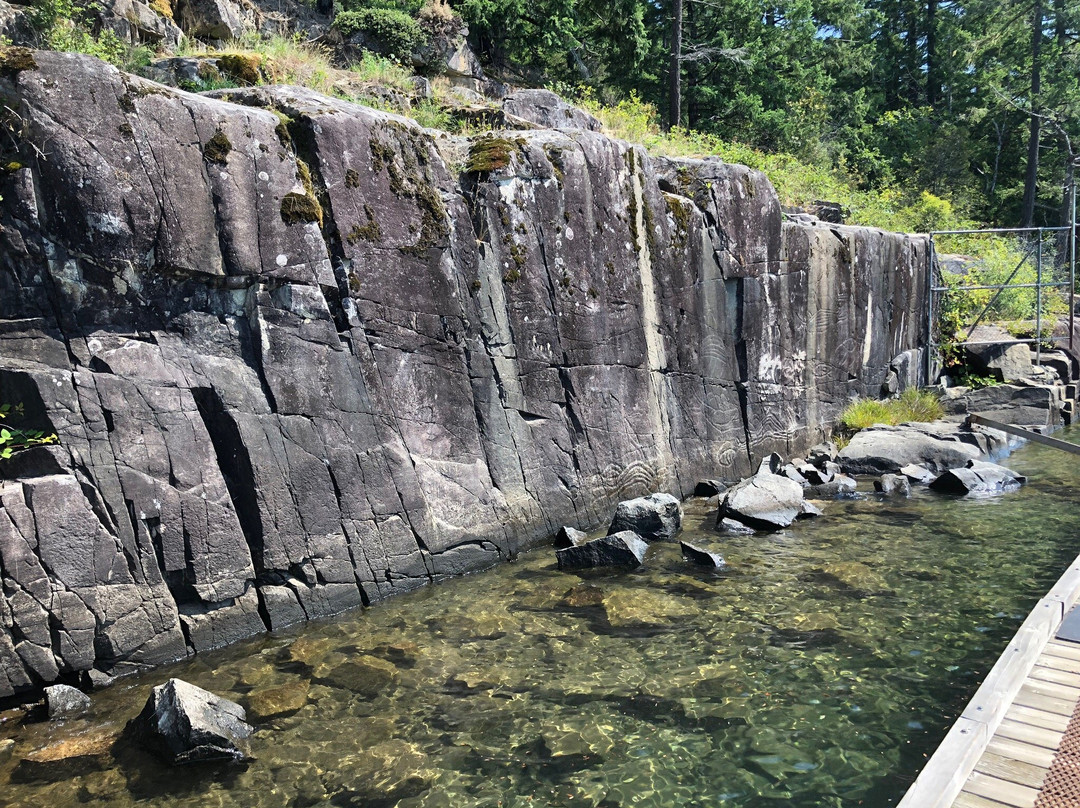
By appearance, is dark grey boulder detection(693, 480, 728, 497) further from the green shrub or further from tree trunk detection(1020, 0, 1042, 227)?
tree trunk detection(1020, 0, 1042, 227)

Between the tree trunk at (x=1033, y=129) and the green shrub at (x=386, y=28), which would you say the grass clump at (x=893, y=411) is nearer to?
the green shrub at (x=386, y=28)

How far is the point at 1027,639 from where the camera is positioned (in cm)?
592

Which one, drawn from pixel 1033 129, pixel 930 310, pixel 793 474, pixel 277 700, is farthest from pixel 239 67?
pixel 1033 129

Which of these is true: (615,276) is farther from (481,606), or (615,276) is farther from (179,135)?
(179,135)

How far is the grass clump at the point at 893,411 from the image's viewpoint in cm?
1658

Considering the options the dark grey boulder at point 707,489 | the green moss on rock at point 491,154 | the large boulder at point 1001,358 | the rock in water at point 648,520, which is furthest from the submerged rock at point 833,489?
the large boulder at point 1001,358

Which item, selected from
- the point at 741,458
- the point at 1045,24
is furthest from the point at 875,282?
the point at 1045,24

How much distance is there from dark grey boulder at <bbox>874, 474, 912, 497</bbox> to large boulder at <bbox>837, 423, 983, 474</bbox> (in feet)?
2.54

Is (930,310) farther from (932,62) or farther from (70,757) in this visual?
(932,62)

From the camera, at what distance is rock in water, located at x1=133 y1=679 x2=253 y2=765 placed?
222 inches

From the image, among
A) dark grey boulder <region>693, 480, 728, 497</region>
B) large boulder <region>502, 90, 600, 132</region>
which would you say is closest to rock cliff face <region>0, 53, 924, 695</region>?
dark grey boulder <region>693, 480, 728, 497</region>

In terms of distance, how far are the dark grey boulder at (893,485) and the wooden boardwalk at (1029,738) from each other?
23.4 feet

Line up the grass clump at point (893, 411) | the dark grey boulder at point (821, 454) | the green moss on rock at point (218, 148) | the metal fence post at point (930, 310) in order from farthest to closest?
the metal fence post at point (930, 310)
the grass clump at point (893, 411)
the dark grey boulder at point (821, 454)
the green moss on rock at point (218, 148)

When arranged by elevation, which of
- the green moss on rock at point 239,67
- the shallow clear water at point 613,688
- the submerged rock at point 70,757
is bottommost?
the shallow clear water at point 613,688
